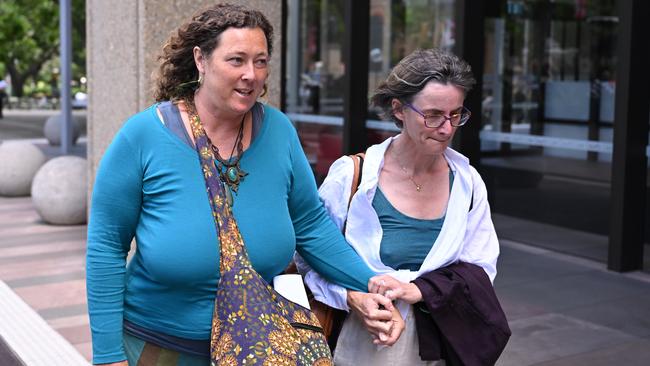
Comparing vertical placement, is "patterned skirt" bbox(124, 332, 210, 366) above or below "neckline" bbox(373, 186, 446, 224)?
below

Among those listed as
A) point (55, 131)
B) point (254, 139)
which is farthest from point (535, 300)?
point (55, 131)

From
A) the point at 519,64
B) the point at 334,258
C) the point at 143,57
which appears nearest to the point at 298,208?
the point at 334,258

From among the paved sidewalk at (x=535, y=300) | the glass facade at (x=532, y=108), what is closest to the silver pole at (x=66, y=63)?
the glass facade at (x=532, y=108)

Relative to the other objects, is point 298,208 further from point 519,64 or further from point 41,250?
point 519,64

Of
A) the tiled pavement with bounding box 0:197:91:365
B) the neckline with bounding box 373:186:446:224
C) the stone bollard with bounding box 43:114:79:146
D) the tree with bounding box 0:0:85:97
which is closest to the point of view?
the neckline with bounding box 373:186:446:224

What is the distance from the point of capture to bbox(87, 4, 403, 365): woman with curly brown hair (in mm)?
2359

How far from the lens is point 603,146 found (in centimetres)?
848

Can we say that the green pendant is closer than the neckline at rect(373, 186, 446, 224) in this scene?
Yes

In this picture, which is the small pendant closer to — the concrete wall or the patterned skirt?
the patterned skirt

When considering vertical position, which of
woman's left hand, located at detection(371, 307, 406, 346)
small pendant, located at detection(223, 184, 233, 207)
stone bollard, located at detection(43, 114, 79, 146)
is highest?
small pendant, located at detection(223, 184, 233, 207)

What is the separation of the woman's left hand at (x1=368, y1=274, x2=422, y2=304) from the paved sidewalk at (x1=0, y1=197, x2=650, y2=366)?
2.80 m

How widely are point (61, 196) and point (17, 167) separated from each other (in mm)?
3127

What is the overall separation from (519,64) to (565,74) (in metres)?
0.60

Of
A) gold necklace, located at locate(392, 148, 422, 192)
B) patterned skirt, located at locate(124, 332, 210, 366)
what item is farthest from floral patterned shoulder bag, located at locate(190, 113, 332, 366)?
gold necklace, located at locate(392, 148, 422, 192)
